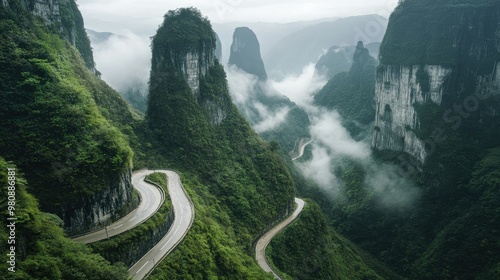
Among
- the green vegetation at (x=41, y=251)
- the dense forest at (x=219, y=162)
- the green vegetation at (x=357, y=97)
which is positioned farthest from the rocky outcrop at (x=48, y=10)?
the green vegetation at (x=357, y=97)

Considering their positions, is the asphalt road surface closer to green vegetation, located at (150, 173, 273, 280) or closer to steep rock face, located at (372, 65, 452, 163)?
green vegetation, located at (150, 173, 273, 280)

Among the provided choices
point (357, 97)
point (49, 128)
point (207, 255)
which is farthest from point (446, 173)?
point (357, 97)

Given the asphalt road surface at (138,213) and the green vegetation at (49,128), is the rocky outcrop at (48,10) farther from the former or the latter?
the asphalt road surface at (138,213)

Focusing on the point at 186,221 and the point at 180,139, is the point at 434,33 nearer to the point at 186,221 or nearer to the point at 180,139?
the point at 180,139

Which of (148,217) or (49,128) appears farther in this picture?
(148,217)

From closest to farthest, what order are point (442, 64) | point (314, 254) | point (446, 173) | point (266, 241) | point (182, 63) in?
point (266, 241)
point (314, 254)
point (182, 63)
point (446, 173)
point (442, 64)

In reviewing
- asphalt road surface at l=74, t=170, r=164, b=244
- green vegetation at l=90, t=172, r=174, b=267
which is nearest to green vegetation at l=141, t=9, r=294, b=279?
asphalt road surface at l=74, t=170, r=164, b=244

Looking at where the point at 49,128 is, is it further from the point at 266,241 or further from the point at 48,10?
the point at 266,241
